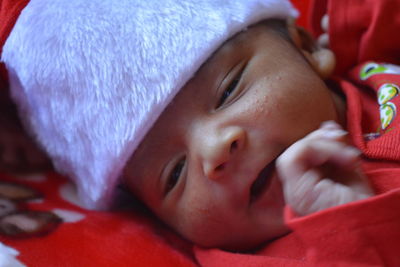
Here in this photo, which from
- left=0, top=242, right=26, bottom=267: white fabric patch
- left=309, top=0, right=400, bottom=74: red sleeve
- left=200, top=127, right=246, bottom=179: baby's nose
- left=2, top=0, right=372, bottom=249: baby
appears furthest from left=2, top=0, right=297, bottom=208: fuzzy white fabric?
left=309, top=0, right=400, bottom=74: red sleeve

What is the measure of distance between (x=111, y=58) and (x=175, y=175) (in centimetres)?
25

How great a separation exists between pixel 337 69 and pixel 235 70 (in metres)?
0.44

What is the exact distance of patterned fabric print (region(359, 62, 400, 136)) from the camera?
35.7 inches

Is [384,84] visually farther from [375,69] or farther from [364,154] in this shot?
[364,154]

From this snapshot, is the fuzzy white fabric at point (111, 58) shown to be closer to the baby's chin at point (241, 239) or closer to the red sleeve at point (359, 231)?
the baby's chin at point (241, 239)

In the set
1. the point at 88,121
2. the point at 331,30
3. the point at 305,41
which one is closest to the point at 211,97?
the point at 88,121

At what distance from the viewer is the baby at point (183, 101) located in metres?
0.81

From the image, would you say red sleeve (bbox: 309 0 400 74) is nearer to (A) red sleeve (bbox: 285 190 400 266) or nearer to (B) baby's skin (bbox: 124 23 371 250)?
(B) baby's skin (bbox: 124 23 371 250)

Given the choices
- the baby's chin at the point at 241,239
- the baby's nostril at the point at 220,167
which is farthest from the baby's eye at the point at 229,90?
the baby's chin at the point at 241,239

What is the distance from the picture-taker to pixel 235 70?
2.89ft

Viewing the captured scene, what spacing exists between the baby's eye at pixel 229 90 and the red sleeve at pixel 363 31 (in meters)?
0.42

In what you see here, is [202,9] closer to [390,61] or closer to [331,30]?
[331,30]

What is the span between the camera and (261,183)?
32.6 inches

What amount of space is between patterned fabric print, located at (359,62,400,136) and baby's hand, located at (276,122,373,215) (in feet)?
0.82
